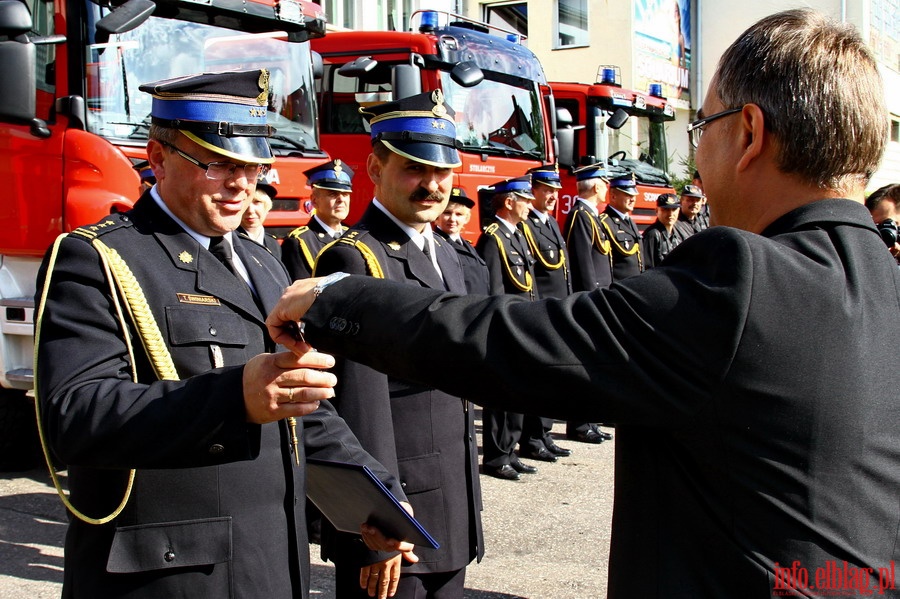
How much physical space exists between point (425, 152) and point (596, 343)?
2144 mm

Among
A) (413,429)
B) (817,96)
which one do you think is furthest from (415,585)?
(817,96)

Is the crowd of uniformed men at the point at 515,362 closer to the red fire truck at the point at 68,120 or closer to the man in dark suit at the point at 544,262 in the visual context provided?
the red fire truck at the point at 68,120

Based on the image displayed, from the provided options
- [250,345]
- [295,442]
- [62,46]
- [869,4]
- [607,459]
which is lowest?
[607,459]

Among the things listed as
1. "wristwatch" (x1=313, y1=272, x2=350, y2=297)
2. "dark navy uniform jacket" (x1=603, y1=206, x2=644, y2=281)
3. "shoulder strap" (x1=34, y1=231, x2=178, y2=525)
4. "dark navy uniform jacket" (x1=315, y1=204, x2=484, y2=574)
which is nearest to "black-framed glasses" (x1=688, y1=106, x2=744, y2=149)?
"wristwatch" (x1=313, y1=272, x2=350, y2=297)

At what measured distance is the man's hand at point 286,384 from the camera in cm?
171

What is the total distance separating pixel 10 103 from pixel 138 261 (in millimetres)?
3668

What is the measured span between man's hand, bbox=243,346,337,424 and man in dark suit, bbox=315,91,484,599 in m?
1.02

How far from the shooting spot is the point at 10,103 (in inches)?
206

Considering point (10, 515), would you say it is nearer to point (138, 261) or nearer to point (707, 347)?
point (138, 261)

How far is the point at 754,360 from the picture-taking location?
1368 mm

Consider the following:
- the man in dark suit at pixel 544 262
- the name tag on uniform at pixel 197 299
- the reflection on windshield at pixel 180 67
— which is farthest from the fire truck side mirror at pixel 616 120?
the name tag on uniform at pixel 197 299

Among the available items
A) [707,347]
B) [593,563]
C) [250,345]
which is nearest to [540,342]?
[707,347]

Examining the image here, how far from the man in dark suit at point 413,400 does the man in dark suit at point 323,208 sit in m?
3.19

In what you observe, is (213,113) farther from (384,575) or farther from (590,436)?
(590,436)
